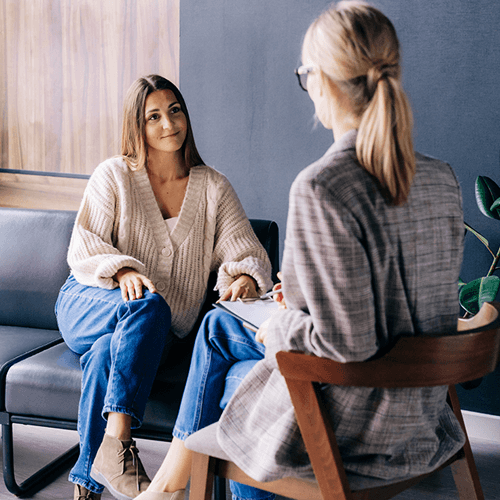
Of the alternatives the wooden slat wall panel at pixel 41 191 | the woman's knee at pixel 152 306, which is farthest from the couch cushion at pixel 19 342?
the wooden slat wall panel at pixel 41 191

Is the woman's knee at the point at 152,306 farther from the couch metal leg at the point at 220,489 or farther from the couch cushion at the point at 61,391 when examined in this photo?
the couch metal leg at the point at 220,489

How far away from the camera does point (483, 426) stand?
243 cm

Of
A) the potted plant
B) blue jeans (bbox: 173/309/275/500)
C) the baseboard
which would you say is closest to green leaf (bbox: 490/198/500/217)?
the potted plant

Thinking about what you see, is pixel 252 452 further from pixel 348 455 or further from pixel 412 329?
pixel 412 329

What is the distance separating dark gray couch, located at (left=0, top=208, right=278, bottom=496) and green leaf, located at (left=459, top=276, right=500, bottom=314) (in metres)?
0.71

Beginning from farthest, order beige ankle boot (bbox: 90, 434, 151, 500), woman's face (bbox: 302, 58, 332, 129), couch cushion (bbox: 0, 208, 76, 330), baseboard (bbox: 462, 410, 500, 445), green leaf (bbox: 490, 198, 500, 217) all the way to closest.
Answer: baseboard (bbox: 462, 410, 500, 445) < couch cushion (bbox: 0, 208, 76, 330) < green leaf (bbox: 490, 198, 500, 217) < beige ankle boot (bbox: 90, 434, 151, 500) < woman's face (bbox: 302, 58, 332, 129)

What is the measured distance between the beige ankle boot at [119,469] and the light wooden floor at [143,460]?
374 millimetres

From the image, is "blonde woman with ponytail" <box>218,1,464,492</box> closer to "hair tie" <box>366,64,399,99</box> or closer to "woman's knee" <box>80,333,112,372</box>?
"hair tie" <box>366,64,399,99</box>

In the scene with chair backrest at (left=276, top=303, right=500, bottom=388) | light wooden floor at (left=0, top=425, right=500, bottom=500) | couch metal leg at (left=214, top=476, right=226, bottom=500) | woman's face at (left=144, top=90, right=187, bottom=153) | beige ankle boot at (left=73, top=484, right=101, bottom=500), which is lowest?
light wooden floor at (left=0, top=425, right=500, bottom=500)

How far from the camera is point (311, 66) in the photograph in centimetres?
102

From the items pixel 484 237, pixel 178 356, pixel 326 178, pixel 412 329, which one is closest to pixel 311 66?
pixel 326 178

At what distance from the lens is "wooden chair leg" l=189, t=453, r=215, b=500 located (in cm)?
116

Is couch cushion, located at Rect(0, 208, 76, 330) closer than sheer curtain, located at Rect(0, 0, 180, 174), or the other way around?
couch cushion, located at Rect(0, 208, 76, 330)

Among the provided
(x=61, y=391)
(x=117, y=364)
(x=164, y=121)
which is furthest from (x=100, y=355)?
(x=164, y=121)
